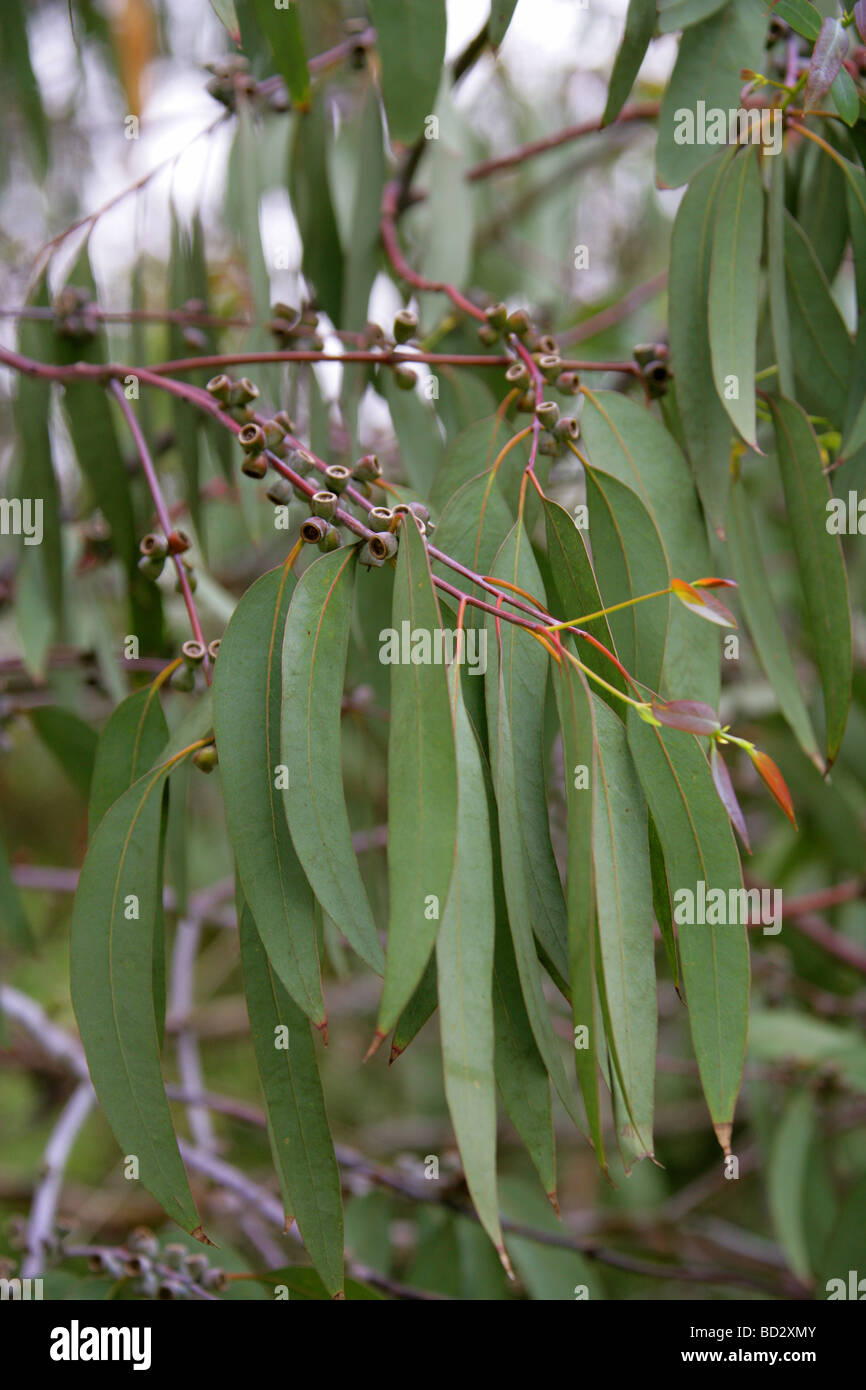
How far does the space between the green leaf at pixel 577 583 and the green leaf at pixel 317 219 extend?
2.09 feet

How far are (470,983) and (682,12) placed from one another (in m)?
0.83

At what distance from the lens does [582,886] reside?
62 centimetres

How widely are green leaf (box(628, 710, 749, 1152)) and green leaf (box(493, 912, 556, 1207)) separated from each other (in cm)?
11

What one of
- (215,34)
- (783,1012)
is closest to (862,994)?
(783,1012)

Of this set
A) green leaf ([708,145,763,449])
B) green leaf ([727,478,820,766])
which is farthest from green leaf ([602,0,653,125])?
green leaf ([727,478,820,766])

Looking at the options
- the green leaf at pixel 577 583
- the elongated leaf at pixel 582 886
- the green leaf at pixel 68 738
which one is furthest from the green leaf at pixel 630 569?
the green leaf at pixel 68 738

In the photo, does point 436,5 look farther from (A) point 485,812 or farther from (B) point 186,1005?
(B) point 186,1005

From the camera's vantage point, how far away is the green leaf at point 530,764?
715 mm

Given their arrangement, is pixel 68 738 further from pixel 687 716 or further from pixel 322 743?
pixel 687 716

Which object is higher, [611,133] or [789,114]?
[611,133]

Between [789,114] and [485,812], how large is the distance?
659 mm

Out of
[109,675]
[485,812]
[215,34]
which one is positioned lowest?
[485,812]

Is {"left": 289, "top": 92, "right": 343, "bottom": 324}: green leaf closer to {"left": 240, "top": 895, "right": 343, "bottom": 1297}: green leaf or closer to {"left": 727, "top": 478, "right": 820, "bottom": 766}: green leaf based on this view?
{"left": 727, "top": 478, "right": 820, "bottom": 766}: green leaf

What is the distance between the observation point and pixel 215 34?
2.66 metres
